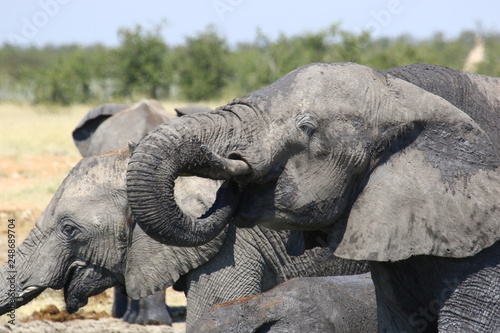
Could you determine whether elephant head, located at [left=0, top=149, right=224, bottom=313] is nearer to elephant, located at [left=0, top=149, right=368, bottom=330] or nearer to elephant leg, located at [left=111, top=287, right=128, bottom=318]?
elephant, located at [left=0, top=149, right=368, bottom=330]

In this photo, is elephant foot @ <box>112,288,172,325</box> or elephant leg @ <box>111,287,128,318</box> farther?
elephant leg @ <box>111,287,128,318</box>

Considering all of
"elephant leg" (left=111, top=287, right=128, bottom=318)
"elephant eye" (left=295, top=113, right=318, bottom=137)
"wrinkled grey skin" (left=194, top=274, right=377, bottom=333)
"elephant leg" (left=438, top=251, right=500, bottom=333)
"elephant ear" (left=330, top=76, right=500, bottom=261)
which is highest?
"elephant eye" (left=295, top=113, right=318, bottom=137)

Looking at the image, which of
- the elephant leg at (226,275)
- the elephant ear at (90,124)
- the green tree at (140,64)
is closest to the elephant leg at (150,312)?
the elephant leg at (226,275)

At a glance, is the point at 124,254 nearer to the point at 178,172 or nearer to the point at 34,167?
the point at 178,172

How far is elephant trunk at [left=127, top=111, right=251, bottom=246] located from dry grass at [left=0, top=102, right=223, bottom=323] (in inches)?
154

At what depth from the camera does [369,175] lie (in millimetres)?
2617

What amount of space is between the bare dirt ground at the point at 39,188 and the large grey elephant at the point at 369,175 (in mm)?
3034

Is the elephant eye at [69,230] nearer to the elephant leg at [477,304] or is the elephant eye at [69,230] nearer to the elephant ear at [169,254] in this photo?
the elephant ear at [169,254]

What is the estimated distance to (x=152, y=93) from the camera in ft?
82.6

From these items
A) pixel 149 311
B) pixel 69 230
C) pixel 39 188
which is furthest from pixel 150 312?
pixel 39 188

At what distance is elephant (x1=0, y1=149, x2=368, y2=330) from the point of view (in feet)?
14.0

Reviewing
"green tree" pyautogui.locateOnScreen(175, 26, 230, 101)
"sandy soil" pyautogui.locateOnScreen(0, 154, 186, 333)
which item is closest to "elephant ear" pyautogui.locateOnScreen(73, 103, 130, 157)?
"sandy soil" pyautogui.locateOnScreen(0, 154, 186, 333)

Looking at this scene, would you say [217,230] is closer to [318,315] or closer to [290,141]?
[290,141]

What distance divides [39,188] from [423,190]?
1057 centimetres
